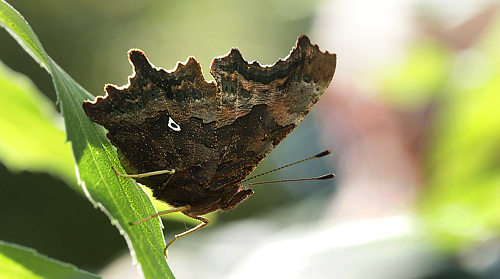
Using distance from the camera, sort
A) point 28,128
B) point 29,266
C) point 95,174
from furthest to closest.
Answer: point 28,128 → point 95,174 → point 29,266

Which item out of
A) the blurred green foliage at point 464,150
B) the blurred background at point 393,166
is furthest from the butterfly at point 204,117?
the blurred green foliage at point 464,150

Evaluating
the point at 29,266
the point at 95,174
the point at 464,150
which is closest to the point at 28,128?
the point at 95,174

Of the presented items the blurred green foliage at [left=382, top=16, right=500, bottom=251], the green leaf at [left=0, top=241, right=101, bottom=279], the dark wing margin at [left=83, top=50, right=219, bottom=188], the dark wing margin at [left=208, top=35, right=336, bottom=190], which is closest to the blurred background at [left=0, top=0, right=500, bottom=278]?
the blurred green foliage at [left=382, top=16, right=500, bottom=251]

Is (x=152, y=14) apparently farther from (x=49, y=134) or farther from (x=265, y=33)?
(x=49, y=134)

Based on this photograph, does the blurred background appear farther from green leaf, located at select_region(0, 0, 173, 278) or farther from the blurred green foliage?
green leaf, located at select_region(0, 0, 173, 278)

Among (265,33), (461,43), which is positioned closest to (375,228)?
(461,43)

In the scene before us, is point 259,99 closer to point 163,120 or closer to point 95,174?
point 163,120
